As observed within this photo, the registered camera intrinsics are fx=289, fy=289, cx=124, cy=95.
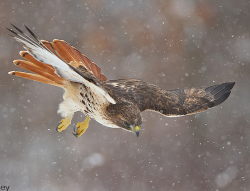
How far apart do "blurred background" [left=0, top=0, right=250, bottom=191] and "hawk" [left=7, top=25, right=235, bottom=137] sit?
3624mm

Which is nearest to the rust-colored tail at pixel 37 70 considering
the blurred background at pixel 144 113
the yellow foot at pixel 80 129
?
the yellow foot at pixel 80 129

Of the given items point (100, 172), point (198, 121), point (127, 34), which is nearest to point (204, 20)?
point (127, 34)

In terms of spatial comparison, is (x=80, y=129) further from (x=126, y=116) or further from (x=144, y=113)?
(x=144, y=113)

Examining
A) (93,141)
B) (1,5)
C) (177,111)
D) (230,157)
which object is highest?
(1,5)

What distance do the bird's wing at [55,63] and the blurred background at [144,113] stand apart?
3806mm

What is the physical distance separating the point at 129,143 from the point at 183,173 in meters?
1.73

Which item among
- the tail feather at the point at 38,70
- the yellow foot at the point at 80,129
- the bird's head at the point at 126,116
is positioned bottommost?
the bird's head at the point at 126,116

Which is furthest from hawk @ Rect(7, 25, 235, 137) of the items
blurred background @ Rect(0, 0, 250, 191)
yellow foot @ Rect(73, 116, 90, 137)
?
blurred background @ Rect(0, 0, 250, 191)

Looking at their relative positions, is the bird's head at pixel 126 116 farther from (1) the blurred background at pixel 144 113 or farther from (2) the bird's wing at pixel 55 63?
(1) the blurred background at pixel 144 113

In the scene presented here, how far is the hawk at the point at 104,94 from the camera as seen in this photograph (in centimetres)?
268

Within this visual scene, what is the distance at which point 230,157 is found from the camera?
8.23 metres

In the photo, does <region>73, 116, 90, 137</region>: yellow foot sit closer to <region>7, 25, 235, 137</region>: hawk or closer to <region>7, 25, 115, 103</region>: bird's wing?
<region>7, 25, 235, 137</region>: hawk

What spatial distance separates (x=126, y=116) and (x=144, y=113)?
4.70 meters

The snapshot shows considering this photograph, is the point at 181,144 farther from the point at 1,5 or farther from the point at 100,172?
the point at 1,5
